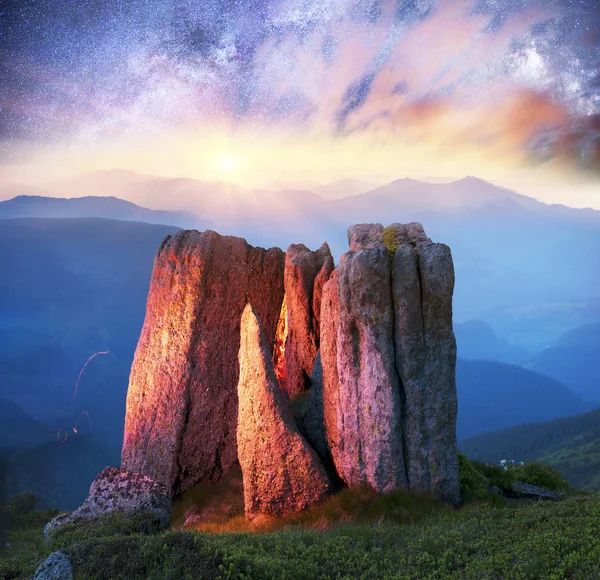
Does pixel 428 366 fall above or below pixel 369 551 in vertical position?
above

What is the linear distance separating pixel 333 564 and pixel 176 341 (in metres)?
12.1

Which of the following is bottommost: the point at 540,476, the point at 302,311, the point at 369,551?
the point at 540,476

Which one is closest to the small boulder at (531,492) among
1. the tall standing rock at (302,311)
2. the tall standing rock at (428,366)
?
the tall standing rock at (428,366)

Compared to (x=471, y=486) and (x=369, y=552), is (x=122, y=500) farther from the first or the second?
(x=471, y=486)

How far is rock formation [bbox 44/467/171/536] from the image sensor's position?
50.7ft

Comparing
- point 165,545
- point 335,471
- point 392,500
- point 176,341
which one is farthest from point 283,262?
point 165,545

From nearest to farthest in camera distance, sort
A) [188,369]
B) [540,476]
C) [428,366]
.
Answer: [428,366] → [188,369] → [540,476]

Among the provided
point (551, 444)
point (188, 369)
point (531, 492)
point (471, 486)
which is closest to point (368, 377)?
point (471, 486)

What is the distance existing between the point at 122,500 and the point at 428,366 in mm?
9876

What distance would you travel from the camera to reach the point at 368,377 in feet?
54.6

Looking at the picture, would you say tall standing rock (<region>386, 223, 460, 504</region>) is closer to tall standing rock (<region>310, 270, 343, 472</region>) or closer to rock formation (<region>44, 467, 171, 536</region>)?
tall standing rock (<region>310, 270, 343, 472</region>)

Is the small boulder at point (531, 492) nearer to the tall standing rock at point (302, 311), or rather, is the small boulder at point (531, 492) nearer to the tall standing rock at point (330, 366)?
the tall standing rock at point (330, 366)

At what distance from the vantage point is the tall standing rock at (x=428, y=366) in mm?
16344

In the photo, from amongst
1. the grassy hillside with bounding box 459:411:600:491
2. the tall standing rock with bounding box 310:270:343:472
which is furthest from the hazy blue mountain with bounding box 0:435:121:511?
the tall standing rock with bounding box 310:270:343:472
